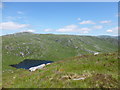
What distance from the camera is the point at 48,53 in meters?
190

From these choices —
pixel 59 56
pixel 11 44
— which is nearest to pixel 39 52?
pixel 59 56

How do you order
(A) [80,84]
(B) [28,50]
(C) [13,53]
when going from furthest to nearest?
(B) [28,50]
(C) [13,53]
(A) [80,84]

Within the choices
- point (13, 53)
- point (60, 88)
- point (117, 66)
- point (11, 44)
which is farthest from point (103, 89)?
point (11, 44)

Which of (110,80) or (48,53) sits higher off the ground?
(110,80)

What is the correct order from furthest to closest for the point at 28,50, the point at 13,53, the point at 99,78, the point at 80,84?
the point at 28,50 < the point at 13,53 < the point at 99,78 < the point at 80,84

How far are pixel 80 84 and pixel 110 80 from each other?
2654mm

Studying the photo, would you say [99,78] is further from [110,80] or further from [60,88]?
[60,88]

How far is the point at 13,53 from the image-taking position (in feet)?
558

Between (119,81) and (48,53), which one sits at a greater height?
(119,81)

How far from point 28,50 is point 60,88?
184 meters

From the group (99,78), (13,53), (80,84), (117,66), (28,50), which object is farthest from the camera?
(28,50)

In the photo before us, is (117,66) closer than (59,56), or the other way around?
(117,66)

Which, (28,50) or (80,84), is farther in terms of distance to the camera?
(28,50)

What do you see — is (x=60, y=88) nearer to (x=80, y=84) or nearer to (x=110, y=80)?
(x=80, y=84)
